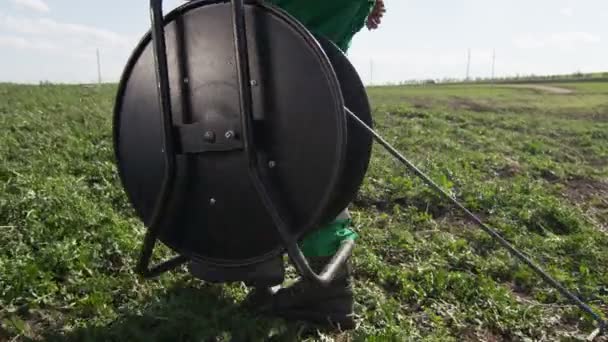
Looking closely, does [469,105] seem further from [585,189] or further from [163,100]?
[163,100]

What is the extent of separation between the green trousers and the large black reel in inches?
10.0

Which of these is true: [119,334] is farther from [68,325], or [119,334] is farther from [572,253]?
[572,253]

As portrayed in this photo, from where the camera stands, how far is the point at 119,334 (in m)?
2.47

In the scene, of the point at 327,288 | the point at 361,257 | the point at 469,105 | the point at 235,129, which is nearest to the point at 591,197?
the point at 361,257

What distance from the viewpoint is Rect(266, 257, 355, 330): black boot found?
9.26ft

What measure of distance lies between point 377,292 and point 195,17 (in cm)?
193

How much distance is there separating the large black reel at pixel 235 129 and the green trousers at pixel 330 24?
0.84 ft

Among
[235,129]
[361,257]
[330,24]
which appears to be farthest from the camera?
[361,257]

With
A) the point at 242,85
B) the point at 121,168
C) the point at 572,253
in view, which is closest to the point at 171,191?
the point at 121,168

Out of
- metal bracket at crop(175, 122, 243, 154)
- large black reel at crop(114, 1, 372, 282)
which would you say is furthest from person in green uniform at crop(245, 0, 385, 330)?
metal bracket at crop(175, 122, 243, 154)

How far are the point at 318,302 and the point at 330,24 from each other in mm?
1350

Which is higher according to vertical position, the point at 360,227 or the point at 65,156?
the point at 65,156

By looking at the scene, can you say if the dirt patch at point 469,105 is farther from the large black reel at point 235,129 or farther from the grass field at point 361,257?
the large black reel at point 235,129

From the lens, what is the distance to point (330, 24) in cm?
260
